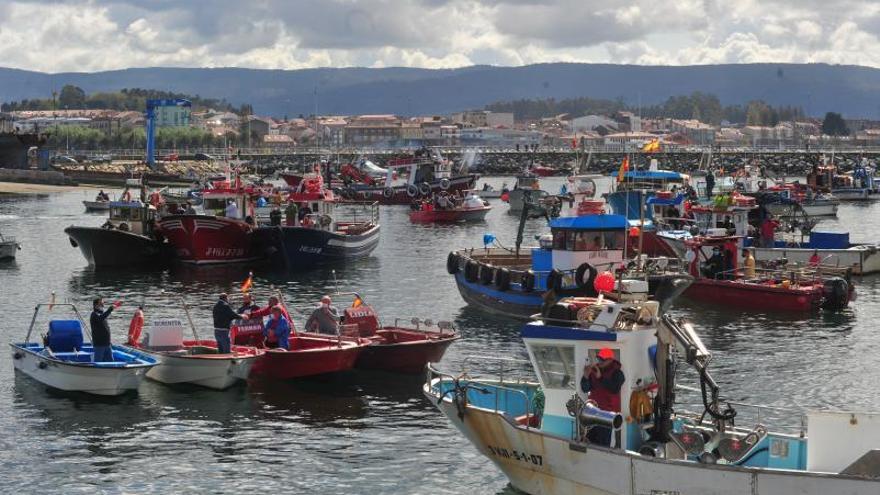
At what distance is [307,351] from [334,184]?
317 ft

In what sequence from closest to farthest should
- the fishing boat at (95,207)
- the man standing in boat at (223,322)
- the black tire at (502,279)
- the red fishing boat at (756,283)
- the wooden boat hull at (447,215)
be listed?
the man standing in boat at (223,322)
the black tire at (502,279)
the red fishing boat at (756,283)
the wooden boat hull at (447,215)
the fishing boat at (95,207)

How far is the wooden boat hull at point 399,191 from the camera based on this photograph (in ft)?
384

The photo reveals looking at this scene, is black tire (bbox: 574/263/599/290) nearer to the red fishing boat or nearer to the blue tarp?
the blue tarp

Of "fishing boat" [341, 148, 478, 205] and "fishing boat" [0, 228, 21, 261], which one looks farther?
"fishing boat" [341, 148, 478, 205]

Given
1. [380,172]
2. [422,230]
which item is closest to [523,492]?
[422,230]

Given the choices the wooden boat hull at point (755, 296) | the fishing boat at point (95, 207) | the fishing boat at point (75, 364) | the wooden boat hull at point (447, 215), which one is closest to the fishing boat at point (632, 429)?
the fishing boat at point (75, 364)

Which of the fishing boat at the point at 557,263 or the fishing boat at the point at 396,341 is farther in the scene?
the fishing boat at the point at 557,263

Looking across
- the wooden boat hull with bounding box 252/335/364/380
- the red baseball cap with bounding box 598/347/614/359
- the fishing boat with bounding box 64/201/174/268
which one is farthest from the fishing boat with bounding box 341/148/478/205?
the red baseball cap with bounding box 598/347/614/359

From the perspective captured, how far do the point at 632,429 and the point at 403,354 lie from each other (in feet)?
40.4

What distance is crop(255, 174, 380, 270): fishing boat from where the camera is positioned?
211ft

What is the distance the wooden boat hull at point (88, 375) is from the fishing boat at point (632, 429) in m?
10.9

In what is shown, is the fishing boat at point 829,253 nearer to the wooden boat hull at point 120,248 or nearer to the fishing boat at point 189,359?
the wooden boat hull at point 120,248

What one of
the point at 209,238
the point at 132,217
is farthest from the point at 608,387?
the point at 132,217

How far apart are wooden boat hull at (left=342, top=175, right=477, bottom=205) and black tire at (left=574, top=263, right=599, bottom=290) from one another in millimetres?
75407
